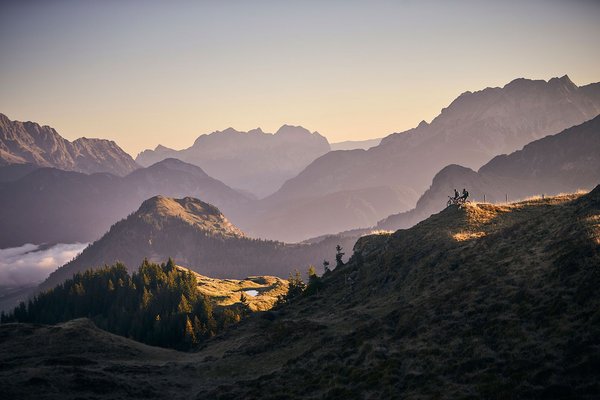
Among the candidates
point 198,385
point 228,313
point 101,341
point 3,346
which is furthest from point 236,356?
point 228,313

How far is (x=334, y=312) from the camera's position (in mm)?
81688

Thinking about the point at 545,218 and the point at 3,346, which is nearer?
the point at 545,218

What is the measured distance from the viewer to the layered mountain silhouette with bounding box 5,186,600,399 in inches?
1486

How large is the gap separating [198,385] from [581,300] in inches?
1806

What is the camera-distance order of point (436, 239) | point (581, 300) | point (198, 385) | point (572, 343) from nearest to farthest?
point (572, 343), point (581, 300), point (198, 385), point (436, 239)

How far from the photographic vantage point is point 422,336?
4972cm

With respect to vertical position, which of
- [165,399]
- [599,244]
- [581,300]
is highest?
[599,244]

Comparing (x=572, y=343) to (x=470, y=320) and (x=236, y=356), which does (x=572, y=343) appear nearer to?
(x=470, y=320)

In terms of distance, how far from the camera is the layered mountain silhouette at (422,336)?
3775 cm

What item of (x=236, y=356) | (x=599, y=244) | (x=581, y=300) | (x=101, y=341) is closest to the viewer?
(x=581, y=300)

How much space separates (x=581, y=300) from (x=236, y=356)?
1919 inches

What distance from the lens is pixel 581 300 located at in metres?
40.3

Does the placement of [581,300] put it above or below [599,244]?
below

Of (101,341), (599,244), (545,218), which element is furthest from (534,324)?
(101,341)
